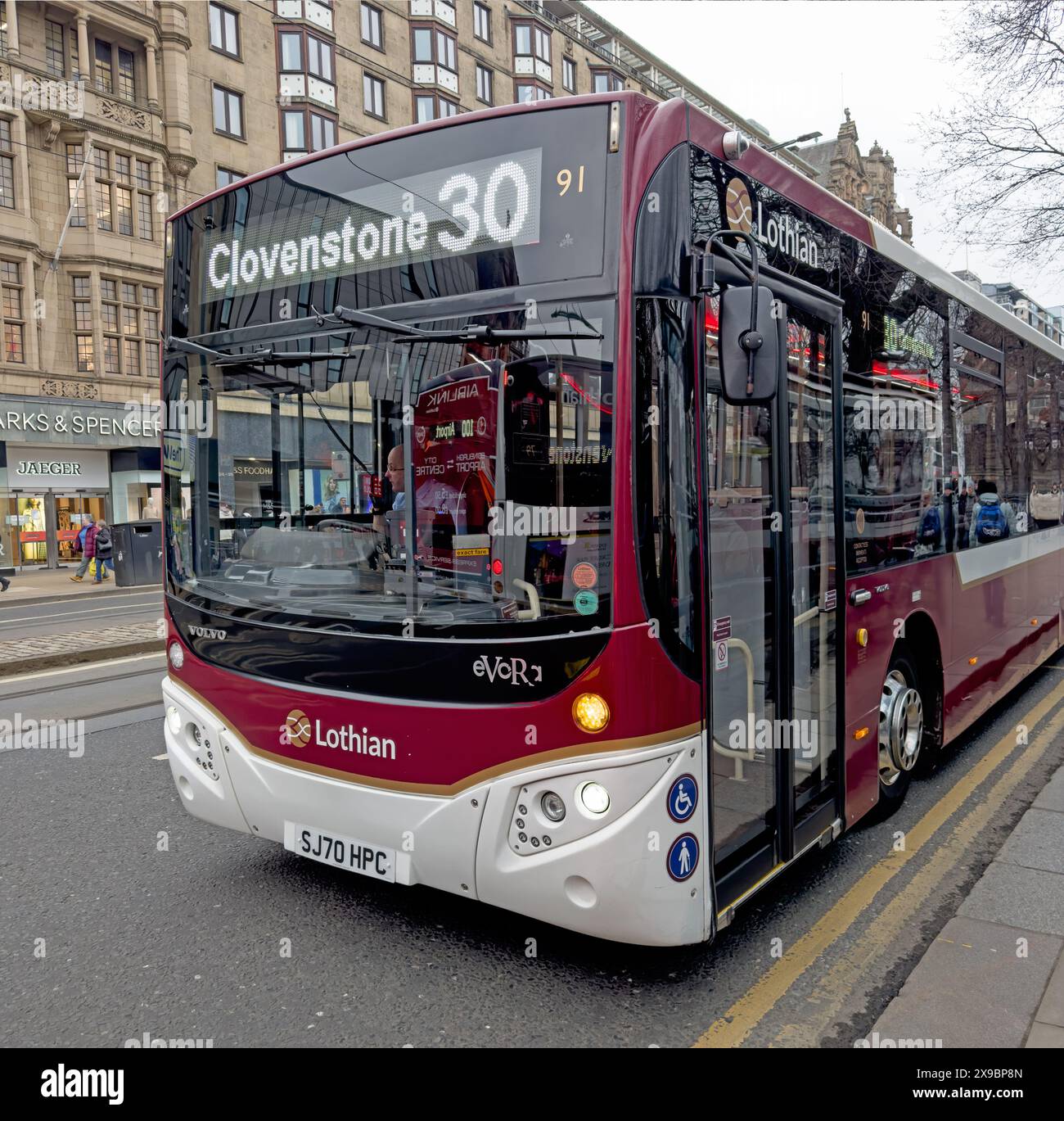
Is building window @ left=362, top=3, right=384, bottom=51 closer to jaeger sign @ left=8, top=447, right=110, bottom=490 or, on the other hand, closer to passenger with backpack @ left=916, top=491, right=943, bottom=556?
jaeger sign @ left=8, top=447, right=110, bottom=490

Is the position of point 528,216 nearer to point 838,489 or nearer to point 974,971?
point 838,489

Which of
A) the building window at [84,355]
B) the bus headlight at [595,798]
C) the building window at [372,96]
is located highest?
the building window at [372,96]

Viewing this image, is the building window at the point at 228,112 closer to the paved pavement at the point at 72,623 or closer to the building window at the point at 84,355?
the building window at the point at 84,355

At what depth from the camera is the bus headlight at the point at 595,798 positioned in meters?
3.06

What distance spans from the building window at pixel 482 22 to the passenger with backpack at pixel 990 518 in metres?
37.2

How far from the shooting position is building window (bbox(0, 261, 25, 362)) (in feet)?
82.3

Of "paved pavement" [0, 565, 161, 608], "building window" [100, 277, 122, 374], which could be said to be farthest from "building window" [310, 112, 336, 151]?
"paved pavement" [0, 565, 161, 608]

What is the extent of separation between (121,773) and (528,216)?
4659mm

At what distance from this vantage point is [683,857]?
3.16 metres

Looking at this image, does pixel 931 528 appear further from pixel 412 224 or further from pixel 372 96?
pixel 372 96

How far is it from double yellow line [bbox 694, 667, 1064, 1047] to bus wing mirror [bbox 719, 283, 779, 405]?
6.84ft

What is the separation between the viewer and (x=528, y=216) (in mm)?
3221

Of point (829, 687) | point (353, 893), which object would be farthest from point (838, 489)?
point (353, 893)

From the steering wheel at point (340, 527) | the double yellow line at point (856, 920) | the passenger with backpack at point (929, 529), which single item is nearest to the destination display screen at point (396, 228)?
the steering wheel at point (340, 527)
